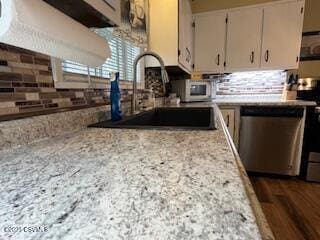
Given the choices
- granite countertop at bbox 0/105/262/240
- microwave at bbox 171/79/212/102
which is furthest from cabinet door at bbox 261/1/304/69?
Result: granite countertop at bbox 0/105/262/240

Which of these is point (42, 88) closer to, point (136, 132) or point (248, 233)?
point (136, 132)

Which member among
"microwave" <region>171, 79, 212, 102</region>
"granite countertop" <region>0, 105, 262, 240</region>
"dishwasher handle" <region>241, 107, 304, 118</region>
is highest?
"microwave" <region>171, 79, 212, 102</region>

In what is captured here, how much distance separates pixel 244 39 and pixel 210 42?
0.43m

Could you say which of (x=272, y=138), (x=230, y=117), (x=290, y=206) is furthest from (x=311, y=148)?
(x=230, y=117)

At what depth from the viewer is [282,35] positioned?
2.42 m

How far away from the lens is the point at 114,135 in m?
0.73

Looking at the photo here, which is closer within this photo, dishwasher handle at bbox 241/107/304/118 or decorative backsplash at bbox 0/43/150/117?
decorative backsplash at bbox 0/43/150/117

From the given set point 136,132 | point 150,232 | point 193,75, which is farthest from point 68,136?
point 193,75

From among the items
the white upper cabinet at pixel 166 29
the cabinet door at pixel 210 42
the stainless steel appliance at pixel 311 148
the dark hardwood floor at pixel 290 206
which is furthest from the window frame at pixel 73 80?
the stainless steel appliance at pixel 311 148

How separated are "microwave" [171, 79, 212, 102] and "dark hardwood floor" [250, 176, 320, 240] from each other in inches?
46.4

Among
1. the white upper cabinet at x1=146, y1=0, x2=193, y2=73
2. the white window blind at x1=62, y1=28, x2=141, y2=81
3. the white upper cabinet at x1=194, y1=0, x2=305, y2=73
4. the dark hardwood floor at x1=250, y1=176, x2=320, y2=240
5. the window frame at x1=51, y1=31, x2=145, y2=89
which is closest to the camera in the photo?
the window frame at x1=51, y1=31, x2=145, y2=89

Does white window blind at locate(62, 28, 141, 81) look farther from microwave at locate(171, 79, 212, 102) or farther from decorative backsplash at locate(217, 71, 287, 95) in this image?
decorative backsplash at locate(217, 71, 287, 95)

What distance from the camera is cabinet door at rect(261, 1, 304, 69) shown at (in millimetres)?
2369

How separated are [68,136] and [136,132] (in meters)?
0.25
